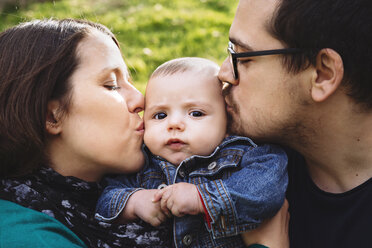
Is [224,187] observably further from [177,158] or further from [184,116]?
[184,116]

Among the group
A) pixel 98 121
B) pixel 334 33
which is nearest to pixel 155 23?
pixel 98 121

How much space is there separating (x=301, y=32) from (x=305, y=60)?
0.16 metres

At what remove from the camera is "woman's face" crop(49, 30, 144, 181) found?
2562 mm

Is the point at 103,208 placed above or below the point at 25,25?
below

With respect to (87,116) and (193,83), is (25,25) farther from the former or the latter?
(193,83)

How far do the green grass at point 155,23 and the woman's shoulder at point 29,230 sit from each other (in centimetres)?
355

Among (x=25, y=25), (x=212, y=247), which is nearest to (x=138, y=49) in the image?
(x=25, y=25)

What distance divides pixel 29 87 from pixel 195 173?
3.39 ft

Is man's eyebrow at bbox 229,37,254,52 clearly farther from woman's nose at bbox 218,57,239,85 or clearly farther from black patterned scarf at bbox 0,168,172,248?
black patterned scarf at bbox 0,168,172,248

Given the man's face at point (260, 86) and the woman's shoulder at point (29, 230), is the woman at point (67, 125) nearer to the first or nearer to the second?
the woman's shoulder at point (29, 230)

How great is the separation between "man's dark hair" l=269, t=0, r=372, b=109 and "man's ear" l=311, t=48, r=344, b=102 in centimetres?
4

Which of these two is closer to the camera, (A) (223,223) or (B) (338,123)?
(A) (223,223)

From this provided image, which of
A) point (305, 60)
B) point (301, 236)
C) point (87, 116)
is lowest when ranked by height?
point (301, 236)

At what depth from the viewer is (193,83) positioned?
8.97 feet
